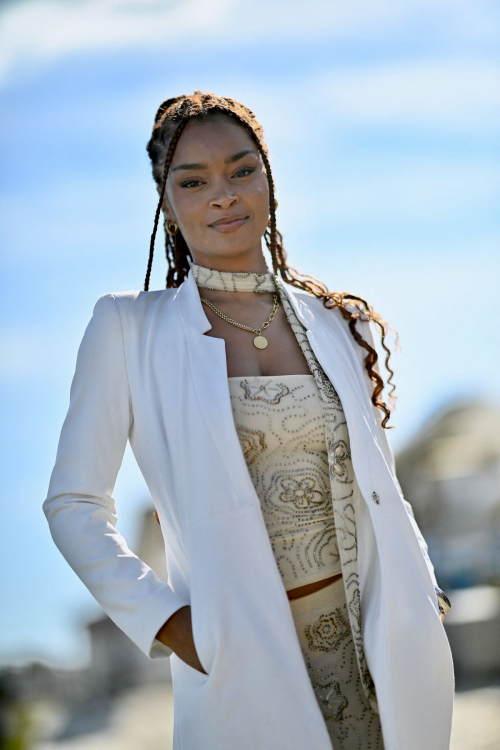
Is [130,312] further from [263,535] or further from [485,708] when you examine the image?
[485,708]

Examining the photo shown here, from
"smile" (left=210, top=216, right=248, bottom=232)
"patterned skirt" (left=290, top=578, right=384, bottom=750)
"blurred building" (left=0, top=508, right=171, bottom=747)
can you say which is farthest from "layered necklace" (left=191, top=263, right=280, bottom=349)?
"blurred building" (left=0, top=508, right=171, bottom=747)

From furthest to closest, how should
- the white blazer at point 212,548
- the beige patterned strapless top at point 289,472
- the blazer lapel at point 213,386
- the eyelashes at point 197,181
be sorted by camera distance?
the eyelashes at point 197,181
the beige patterned strapless top at point 289,472
the blazer lapel at point 213,386
the white blazer at point 212,548

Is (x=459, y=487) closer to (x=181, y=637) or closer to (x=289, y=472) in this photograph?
(x=289, y=472)

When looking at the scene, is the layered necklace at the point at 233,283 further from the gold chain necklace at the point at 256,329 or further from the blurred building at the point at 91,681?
the blurred building at the point at 91,681

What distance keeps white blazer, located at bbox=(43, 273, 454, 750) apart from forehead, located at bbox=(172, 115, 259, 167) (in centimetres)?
44

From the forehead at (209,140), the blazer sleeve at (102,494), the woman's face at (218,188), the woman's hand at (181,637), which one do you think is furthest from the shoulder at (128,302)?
the woman's hand at (181,637)

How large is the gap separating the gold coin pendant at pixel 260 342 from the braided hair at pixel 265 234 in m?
0.36

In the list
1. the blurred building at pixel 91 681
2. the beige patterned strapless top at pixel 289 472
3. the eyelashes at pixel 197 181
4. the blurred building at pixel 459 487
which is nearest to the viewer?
the beige patterned strapless top at pixel 289 472

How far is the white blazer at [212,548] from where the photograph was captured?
2.39 metres

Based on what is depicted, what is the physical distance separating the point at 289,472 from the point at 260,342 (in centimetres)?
40

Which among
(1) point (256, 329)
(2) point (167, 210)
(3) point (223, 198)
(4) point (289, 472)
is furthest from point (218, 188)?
(4) point (289, 472)

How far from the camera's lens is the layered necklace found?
116 inches

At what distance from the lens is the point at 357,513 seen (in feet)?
8.98

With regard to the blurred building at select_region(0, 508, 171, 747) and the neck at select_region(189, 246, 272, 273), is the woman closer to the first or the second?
the neck at select_region(189, 246, 272, 273)
